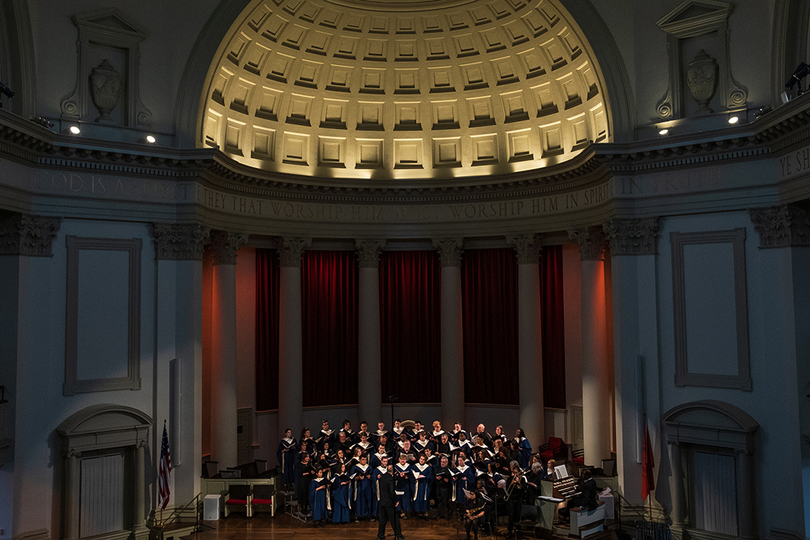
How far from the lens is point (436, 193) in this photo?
72.2 feet

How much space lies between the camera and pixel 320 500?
17.1 metres

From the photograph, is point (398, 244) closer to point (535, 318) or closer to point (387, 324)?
point (387, 324)

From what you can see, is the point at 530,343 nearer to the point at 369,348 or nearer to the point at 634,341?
the point at 634,341

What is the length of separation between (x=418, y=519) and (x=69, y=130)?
13.3m

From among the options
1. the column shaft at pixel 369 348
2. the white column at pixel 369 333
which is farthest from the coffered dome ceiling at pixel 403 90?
the column shaft at pixel 369 348

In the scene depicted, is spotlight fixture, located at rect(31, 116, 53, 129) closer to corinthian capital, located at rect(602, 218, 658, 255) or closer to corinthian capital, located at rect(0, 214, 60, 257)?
corinthian capital, located at rect(0, 214, 60, 257)

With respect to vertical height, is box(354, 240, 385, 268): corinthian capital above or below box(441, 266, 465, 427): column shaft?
above

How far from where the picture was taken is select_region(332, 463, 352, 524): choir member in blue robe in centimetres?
1716

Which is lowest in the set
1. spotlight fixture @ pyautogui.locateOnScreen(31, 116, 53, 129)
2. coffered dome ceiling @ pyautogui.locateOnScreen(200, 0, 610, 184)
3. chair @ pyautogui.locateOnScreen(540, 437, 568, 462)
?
chair @ pyautogui.locateOnScreen(540, 437, 568, 462)

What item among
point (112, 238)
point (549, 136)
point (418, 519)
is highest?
point (549, 136)

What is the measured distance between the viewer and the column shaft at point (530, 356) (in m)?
21.3

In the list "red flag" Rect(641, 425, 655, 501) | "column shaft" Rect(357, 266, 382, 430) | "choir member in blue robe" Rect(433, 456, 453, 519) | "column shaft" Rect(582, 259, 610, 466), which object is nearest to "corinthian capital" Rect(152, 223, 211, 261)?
"column shaft" Rect(357, 266, 382, 430)

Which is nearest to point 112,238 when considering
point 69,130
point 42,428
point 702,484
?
point 69,130

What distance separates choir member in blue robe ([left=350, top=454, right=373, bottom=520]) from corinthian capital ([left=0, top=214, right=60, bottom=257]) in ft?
30.7
